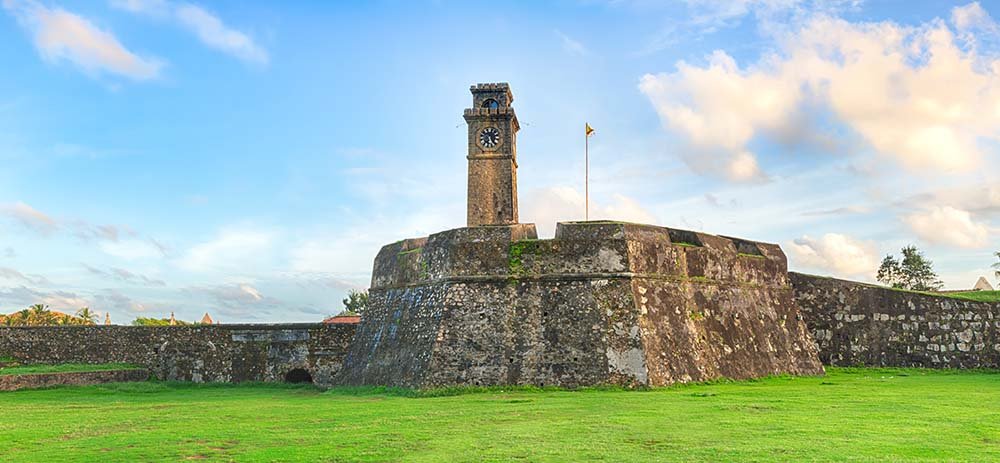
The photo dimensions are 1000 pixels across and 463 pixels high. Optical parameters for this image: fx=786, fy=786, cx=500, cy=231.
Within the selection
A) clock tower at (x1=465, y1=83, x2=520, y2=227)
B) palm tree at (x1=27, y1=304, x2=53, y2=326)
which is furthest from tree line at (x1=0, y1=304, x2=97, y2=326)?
clock tower at (x1=465, y1=83, x2=520, y2=227)

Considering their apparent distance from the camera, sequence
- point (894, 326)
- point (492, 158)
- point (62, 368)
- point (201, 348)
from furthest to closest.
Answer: point (492, 158)
point (201, 348)
point (894, 326)
point (62, 368)

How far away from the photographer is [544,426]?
38.1ft

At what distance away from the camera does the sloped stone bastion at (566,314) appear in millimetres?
→ 18172

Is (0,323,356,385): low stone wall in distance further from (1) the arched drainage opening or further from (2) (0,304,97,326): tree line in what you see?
(2) (0,304,97,326): tree line

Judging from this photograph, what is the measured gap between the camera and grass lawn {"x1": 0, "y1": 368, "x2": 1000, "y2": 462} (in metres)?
9.36

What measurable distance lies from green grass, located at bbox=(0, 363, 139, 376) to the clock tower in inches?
1378

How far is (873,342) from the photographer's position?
2494cm

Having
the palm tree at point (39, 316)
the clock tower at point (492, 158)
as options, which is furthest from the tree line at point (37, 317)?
the clock tower at point (492, 158)

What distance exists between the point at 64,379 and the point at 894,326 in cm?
2528

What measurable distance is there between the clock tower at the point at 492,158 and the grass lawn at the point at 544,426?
41.0 m

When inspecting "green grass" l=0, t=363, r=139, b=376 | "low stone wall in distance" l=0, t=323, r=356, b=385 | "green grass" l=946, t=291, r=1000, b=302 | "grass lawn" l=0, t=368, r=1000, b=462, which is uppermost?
"green grass" l=946, t=291, r=1000, b=302

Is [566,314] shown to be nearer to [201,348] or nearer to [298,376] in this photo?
[298,376]

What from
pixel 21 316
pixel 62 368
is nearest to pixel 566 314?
pixel 62 368

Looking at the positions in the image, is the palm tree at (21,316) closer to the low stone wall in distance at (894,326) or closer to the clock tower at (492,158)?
the clock tower at (492,158)
